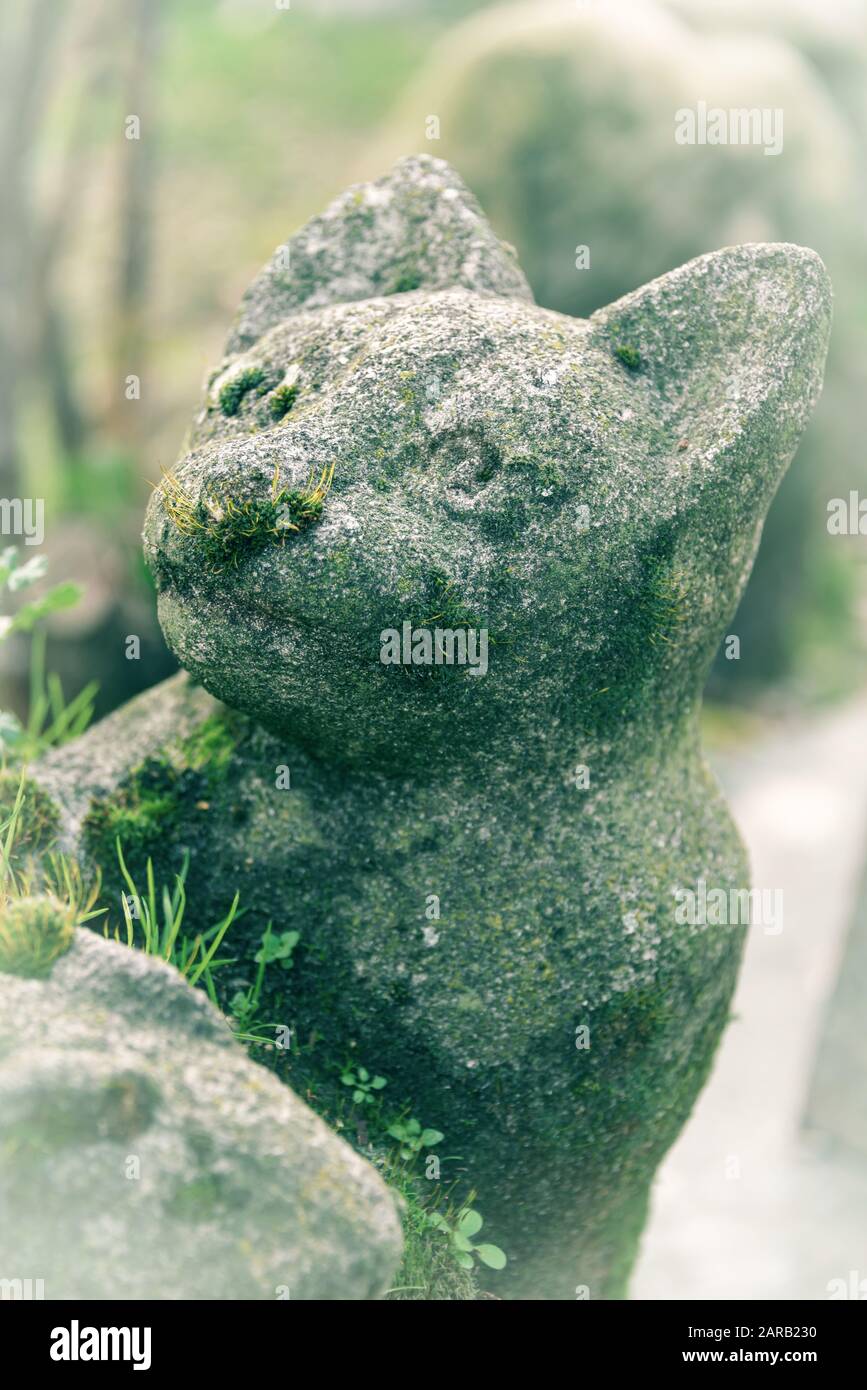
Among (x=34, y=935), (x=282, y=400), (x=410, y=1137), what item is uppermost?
(x=282, y=400)

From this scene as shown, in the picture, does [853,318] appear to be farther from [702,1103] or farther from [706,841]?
[706,841]

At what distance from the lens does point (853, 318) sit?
7223mm

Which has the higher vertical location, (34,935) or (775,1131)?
(34,935)

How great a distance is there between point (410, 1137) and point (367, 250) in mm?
1416

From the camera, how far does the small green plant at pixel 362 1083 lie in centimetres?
196

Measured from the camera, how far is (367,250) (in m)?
2.24

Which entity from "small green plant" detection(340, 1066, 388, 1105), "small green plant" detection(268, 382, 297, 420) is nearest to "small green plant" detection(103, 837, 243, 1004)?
"small green plant" detection(340, 1066, 388, 1105)

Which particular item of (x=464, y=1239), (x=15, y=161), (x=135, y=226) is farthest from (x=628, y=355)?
(x=135, y=226)

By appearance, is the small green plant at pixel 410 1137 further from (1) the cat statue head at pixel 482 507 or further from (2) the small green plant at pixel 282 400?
(2) the small green plant at pixel 282 400

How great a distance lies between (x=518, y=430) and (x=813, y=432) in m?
5.28

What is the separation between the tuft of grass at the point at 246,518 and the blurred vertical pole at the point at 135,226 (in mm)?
5371

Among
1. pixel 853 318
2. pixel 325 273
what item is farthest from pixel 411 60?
pixel 325 273

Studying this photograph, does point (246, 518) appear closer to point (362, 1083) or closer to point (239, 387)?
point (239, 387)

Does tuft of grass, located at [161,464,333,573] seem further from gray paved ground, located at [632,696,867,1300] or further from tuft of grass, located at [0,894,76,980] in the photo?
gray paved ground, located at [632,696,867,1300]
